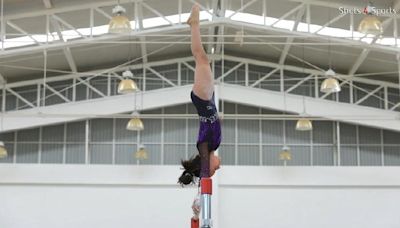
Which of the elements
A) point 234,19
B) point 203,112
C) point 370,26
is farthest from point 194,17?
point 234,19

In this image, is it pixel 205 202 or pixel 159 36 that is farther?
pixel 159 36

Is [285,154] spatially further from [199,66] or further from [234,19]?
[199,66]

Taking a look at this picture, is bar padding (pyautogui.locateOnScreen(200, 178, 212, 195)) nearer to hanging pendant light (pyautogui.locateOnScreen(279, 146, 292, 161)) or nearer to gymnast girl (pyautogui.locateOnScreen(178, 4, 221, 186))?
gymnast girl (pyautogui.locateOnScreen(178, 4, 221, 186))

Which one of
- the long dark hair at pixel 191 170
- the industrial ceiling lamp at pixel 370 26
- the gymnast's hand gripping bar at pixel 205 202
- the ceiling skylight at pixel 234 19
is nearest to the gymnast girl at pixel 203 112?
the long dark hair at pixel 191 170

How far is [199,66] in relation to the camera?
→ 3.11m

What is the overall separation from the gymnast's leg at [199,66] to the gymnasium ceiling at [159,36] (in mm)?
6962

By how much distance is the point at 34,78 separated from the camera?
53.6ft

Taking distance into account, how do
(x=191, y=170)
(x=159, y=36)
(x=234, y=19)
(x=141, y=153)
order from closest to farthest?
(x=191, y=170), (x=234, y=19), (x=159, y=36), (x=141, y=153)

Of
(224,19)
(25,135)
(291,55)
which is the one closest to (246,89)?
(291,55)

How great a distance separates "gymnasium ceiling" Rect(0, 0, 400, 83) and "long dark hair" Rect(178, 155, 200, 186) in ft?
22.3

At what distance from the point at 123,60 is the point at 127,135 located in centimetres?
205

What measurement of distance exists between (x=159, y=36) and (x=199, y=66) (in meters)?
11.5

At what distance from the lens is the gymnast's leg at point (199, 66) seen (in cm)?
309

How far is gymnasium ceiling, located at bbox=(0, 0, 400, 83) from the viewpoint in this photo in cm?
1223
